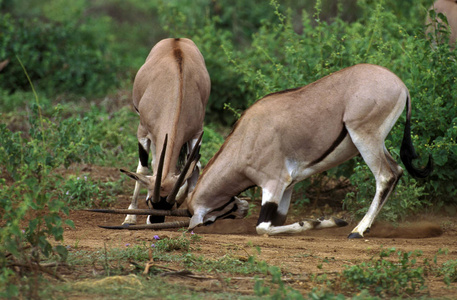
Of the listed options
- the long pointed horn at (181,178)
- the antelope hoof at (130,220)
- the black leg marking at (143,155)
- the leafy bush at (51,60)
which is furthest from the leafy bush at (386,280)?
the leafy bush at (51,60)

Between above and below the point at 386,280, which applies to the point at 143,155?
below

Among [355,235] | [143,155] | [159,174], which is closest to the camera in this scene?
[159,174]

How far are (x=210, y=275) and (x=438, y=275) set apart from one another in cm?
161

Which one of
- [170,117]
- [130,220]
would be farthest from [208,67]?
[130,220]

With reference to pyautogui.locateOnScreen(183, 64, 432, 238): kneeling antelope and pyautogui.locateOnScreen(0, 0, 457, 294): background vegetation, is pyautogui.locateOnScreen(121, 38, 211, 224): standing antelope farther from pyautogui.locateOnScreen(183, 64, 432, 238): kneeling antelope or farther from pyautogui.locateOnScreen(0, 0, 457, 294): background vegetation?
pyautogui.locateOnScreen(0, 0, 457, 294): background vegetation

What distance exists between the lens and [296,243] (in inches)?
240

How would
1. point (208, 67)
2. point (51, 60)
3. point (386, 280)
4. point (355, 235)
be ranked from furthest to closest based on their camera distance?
point (51, 60) < point (208, 67) < point (355, 235) < point (386, 280)

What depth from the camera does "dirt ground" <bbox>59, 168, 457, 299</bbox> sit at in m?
4.72

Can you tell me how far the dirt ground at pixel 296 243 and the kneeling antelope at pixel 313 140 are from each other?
0.38 meters

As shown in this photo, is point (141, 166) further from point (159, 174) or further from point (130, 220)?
point (159, 174)

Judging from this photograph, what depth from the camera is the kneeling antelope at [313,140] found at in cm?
641

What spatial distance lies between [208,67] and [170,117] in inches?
164

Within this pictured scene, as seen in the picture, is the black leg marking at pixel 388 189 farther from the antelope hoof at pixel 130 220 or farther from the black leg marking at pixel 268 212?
the antelope hoof at pixel 130 220

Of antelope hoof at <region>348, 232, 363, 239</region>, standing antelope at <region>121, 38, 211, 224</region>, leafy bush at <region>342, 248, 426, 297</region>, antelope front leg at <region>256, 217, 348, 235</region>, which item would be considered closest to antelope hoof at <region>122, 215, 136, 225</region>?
standing antelope at <region>121, 38, 211, 224</region>
